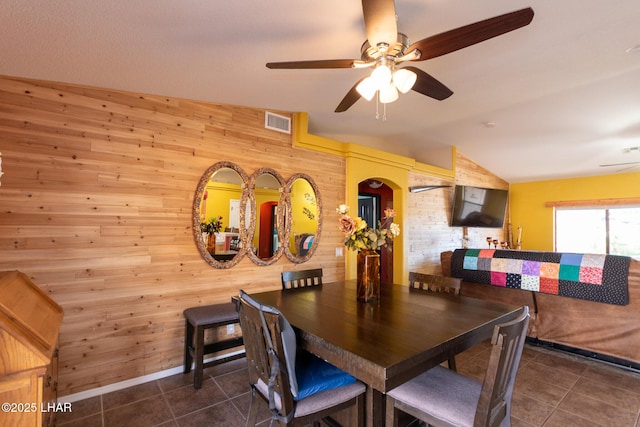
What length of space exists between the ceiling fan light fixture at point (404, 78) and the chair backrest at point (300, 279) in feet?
5.63

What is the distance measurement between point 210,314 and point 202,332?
157 millimetres

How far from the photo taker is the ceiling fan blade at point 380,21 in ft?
4.52

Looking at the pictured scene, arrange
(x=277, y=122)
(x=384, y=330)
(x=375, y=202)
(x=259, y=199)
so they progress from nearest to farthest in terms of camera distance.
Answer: (x=384, y=330) → (x=259, y=199) → (x=277, y=122) → (x=375, y=202)

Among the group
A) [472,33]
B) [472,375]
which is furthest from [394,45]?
[472,375]

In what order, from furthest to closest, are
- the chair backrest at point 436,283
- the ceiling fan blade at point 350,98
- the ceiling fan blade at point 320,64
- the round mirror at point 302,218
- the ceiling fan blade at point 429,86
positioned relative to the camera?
the round mirror at point 302,218 < the chair backrest at point 436,283 < the ceiling fan blade at point 350,98 < the ceiling fan blade at point 429,86 < the ceiling fan blade at point 320,64

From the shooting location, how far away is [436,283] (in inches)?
99.2

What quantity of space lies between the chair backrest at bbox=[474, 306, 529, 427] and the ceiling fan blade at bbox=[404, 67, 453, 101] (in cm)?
155

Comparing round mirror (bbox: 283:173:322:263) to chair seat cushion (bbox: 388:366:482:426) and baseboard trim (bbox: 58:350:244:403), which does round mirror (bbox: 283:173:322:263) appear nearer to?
baseboard trim (bbox: 58:350:244:403)

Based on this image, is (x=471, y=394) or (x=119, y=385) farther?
(x=119, y=385)

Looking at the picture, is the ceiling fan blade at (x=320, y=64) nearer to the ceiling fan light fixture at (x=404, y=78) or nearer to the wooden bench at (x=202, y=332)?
the ceiling fan light fixture at (x=404, y=78)

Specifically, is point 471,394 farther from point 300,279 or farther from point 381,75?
point 381,75

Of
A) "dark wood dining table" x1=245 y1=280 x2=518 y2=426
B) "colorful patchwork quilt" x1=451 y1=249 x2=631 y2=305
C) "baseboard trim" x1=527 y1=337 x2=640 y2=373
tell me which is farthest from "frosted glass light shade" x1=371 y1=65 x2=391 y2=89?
"baseboard trim" x1=527 y1=337 x2=640 y2=373

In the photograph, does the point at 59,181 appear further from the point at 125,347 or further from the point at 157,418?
the point at 157,418

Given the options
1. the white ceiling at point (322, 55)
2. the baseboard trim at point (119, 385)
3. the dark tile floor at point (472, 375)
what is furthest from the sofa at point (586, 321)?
the baseboard trim at point (119, 385)
